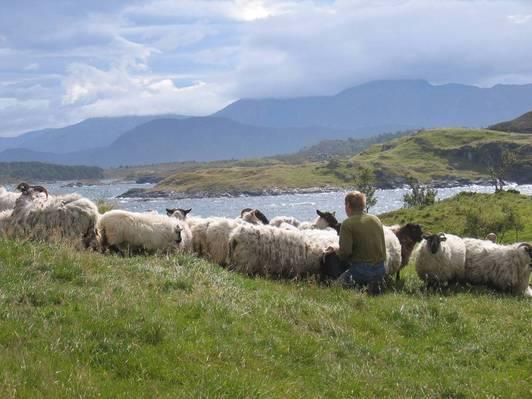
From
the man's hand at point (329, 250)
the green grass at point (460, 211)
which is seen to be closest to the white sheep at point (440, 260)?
the man's hand at point (329, 250)

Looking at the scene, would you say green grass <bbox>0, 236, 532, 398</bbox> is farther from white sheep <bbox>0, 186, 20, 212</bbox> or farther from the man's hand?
white sheep <bbox>0, 186, 20, 212</bbox>

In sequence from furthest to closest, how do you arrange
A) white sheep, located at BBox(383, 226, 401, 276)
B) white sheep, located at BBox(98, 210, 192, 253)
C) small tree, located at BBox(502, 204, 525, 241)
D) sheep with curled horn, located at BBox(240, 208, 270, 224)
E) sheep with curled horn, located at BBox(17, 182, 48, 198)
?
1. small tree, located at BBox(502, 204, 525, 241)
2. sheep with curled horn, located at BBox(240, 208, 270, 224)
3. white sheep, located at BBox(383, 226, 401, 276)
4. white sheep, located at BBox(98, 210, 192, 253)
5. sheep with curled horn, located at BBox(17, 182, 48, 198)

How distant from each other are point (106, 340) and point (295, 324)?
352 cm

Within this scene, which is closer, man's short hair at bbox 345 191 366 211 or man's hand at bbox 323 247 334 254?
man's short hair at bbox 345 191 366 211

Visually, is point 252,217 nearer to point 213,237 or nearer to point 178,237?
point 213,237

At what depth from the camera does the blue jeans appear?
1420 centimetres

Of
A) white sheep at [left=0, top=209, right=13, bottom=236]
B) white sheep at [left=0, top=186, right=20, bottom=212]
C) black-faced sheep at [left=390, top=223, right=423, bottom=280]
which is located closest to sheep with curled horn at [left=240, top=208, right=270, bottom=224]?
black-faced sheep at [left=390, top=223, right=423, bottom=280]

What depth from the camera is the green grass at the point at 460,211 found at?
83625mm

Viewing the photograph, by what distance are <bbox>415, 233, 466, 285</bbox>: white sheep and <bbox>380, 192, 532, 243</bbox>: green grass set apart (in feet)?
204

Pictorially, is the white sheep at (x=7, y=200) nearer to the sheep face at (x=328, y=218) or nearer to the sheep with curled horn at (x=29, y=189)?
the sheep with curled horn at (x=29, y=189)

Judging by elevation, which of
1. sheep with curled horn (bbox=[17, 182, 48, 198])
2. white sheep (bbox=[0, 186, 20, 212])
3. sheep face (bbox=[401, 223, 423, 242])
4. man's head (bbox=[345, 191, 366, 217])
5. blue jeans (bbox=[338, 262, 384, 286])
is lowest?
blue jeans (bbox=[338, 262, 384, 286])

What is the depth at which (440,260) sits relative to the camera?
16109 millimetres

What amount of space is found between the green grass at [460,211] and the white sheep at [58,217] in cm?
6733

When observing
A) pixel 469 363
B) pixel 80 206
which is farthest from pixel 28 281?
pixel 469 363
